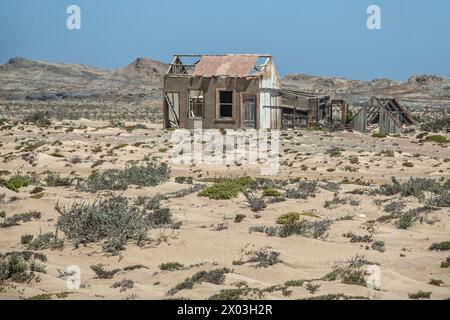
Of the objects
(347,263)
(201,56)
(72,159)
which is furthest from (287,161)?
(347,263)

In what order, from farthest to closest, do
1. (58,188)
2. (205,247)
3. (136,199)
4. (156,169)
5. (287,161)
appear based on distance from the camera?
(287,161), (156,169), (58,188), (136,199), (205,247)

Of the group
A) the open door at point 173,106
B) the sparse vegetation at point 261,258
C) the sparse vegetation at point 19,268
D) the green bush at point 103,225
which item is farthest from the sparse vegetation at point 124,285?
the open door at point 173,106

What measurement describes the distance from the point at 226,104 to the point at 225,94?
0.56 m

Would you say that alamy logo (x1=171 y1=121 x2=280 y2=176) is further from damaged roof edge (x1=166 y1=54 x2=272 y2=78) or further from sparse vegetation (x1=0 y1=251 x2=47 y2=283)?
sparse vegetation (x1=0 y1=251 x2=47 y2=283)

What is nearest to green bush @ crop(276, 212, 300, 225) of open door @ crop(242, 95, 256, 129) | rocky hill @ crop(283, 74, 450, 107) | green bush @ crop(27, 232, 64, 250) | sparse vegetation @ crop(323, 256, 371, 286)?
sparse vegetation @ crop(323, 256, 371, 286)

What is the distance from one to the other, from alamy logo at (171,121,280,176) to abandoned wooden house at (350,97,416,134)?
5361 millimetres

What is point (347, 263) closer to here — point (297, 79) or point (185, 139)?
point (185, 139)

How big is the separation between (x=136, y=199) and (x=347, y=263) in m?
7.65

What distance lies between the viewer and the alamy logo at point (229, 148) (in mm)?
26438

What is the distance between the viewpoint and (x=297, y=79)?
389ft

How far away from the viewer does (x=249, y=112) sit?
36875mm

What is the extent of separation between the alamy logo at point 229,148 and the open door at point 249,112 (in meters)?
0.95

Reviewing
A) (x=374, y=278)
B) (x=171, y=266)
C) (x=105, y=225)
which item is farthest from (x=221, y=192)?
(x=374, y=278)

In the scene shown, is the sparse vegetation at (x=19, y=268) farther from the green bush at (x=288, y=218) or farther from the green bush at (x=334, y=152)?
the green bush at (x=334, y=152)
